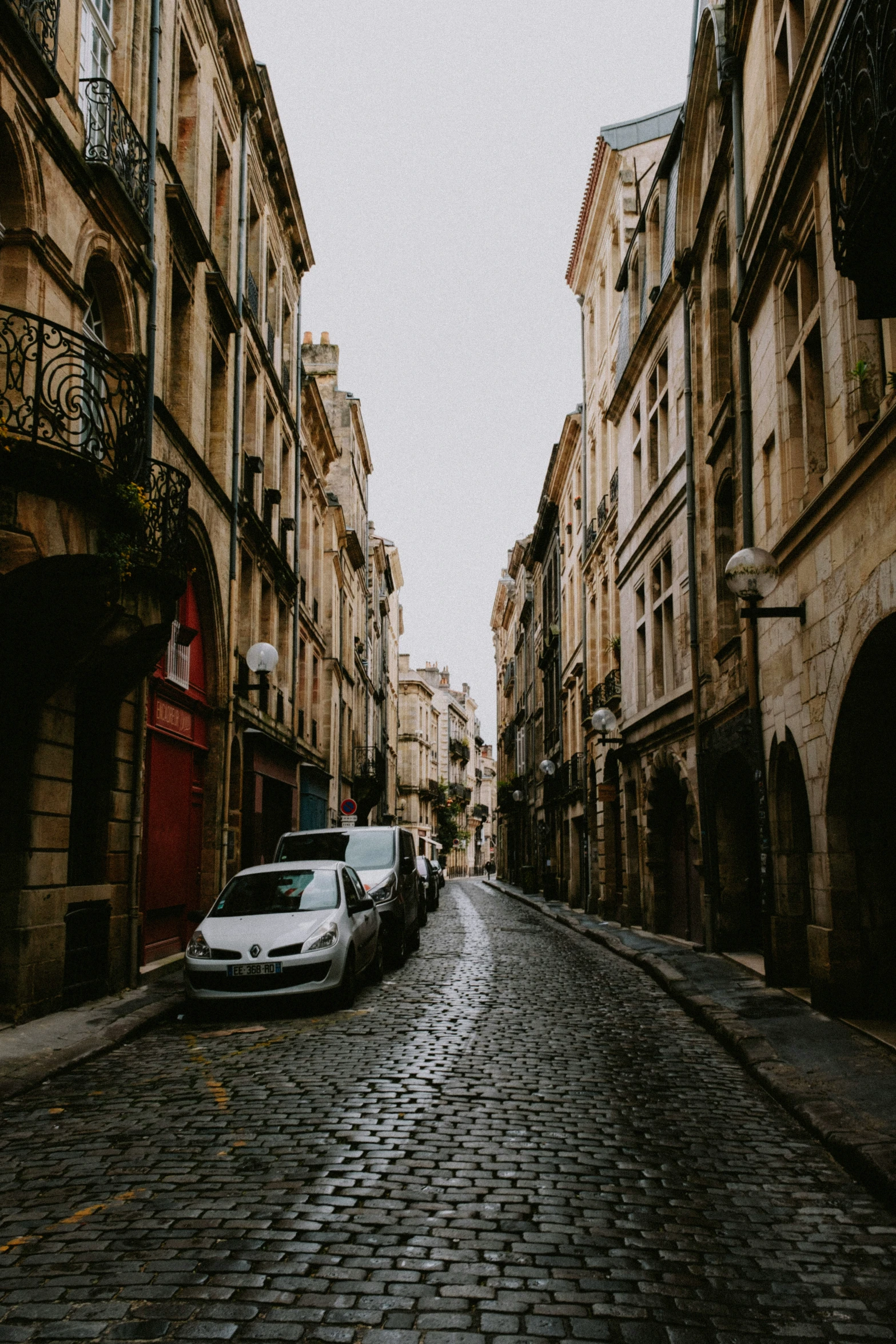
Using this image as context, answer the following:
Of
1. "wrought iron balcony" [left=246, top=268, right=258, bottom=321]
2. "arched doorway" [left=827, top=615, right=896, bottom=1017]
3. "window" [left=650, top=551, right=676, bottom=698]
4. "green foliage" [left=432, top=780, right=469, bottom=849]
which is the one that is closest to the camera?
"arched doorway" [left=827, top=615, right=896, bottom=1017]

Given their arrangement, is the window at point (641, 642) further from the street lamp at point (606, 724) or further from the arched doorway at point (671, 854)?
the arched doorway at point (671, 854)

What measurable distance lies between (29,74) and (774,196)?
285 inches

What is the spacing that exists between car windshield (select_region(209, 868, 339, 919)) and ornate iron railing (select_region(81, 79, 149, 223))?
25.5 ft

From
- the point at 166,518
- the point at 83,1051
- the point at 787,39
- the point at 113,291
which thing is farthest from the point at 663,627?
the point at 83,1051

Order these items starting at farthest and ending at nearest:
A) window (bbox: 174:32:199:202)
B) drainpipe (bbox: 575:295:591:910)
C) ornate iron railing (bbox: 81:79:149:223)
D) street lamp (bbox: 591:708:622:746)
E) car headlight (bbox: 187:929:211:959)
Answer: drainpipe (bbox: 575:295:591:910) → street lamp (bbox: 591:708:622:746) → window (bbox: 174:32:199:202) → ornate iron railing (bbox: 81:79:149:223) → car headlight (bbox: 187:929:211:959)

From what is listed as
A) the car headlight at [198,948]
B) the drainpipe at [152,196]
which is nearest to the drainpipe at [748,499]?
the car headlight at [198,948]

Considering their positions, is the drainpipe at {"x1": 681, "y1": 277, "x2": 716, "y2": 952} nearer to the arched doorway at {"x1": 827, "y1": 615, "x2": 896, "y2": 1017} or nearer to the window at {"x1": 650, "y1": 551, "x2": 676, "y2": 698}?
the window at {"x1": 650, "y1": 551, "x2": 676, "y2": 698}

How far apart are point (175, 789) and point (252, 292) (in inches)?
440

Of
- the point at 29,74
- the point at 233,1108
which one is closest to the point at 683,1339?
the point at 233,1108

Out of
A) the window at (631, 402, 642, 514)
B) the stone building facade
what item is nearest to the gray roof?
the stone building facade

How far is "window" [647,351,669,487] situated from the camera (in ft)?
71.3

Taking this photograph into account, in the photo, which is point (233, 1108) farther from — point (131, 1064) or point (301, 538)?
point (301, 538)

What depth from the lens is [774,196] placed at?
11.7 metres

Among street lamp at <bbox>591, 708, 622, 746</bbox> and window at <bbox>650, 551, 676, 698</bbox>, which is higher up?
window at <bbox>650, 551, 676, 698</bbox>
